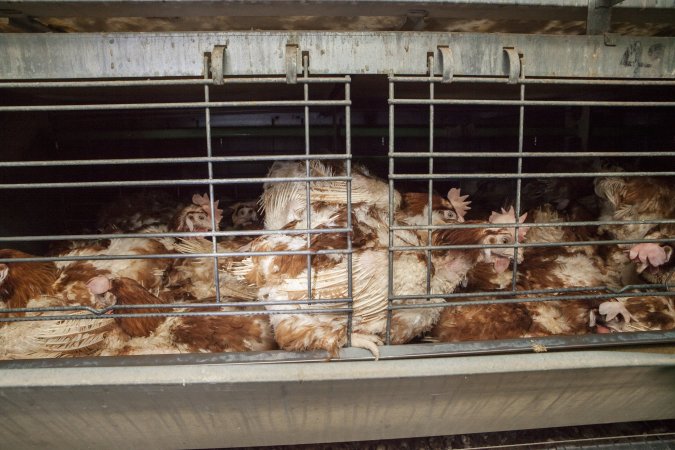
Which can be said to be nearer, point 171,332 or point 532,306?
point 171,332

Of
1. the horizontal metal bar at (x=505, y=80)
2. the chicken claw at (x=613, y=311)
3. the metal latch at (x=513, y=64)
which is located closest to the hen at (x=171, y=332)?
the horizontal metal bar at (x=505, y=80)

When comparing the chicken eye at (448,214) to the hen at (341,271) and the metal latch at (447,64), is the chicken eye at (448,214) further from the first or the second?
the metal latch at (447,64)

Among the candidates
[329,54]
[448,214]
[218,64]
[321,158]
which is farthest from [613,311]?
[218,64]

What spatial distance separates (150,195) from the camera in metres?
2.43

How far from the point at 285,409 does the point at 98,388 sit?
1.50 ft

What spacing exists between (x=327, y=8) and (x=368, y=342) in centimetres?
96

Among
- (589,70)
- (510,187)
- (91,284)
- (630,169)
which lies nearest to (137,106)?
(91,284)

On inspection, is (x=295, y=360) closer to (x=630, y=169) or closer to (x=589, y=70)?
(x=589, y=70)

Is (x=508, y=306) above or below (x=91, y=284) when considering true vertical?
below

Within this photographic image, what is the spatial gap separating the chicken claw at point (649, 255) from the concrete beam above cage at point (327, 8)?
90 cm

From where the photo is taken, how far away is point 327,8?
3.58 ft

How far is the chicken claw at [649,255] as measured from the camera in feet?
5.11

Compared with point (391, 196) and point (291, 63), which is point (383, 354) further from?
point (291, 63)

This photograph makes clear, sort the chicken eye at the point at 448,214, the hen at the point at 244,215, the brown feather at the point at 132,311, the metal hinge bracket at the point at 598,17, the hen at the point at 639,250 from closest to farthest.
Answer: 1. the metal hinge bracket at the point at 598,17
2. the brown feather at the point at 132,311
3. the hen at the point at 639,250
4. the chicken eye at the point at 448,214
5. the hen at the point at 244,215
